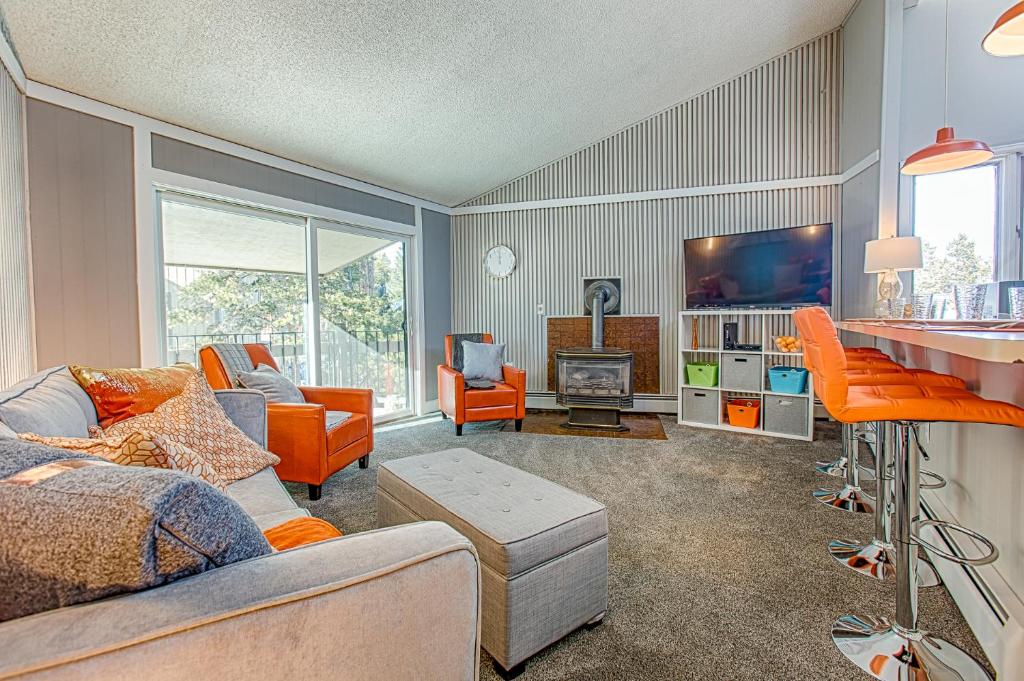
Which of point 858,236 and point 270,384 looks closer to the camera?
point 270,384

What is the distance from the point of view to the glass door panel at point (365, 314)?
436 cm

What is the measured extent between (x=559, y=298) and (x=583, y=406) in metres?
1.46

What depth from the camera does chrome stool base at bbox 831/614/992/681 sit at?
136 centimetres

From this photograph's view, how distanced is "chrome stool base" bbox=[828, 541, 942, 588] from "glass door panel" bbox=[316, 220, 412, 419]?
3.84 meters

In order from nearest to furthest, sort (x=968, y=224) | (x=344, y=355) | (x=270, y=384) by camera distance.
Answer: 1. (x=270, y=384)
2. (x=968, y=224)
3. (x=344, y=355)

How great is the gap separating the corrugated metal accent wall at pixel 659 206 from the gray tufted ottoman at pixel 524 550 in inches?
150

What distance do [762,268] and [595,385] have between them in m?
1.88

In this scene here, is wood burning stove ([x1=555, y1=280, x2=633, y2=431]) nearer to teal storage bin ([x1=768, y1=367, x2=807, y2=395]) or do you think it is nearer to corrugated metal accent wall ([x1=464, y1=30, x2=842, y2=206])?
teal storage bin ([x1=768, y1=367, x2=807, y2=395])

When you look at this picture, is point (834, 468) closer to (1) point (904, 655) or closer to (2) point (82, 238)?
(1) point (904, 655)

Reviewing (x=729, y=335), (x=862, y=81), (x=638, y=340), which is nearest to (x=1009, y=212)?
(x=862, y=81)

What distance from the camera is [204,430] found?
5.69 feet

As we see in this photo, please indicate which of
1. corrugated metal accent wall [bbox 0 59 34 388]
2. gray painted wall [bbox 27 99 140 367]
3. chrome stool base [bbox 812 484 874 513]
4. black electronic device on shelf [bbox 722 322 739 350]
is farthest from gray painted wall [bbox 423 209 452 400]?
chrome stool base [bbox 812 484 874 513]

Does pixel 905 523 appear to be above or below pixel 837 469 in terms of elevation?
above

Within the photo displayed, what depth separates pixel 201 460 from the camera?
1.63 meters
